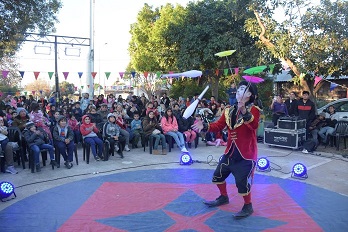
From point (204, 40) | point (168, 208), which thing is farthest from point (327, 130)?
point (204, 40)

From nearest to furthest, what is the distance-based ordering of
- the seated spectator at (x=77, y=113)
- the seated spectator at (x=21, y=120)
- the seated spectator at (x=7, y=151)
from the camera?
the seated spectator at (x=7, y=151) → the seated spectator at (x=21, y=120) → the seated spectator at (x=77, y=113)

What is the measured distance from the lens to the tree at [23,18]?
1260 cm

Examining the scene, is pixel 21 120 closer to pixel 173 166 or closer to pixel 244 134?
pixel 173 166

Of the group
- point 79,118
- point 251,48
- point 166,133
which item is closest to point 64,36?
point 79,118

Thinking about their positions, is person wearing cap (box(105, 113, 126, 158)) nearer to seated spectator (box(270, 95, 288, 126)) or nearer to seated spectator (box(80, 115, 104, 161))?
seated spectator (box(80, 115, 104, 161))

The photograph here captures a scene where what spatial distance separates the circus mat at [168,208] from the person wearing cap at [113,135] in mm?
1745

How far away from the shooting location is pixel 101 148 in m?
7.66

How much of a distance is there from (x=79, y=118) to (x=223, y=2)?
10.1 meters

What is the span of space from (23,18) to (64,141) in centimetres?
869

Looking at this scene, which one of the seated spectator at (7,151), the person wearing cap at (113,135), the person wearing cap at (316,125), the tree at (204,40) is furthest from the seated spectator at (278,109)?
the seated spectator at (7,151)

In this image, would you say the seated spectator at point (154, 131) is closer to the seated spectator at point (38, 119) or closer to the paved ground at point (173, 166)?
the paved ground at point (173, 166)

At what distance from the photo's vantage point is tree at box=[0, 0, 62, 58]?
12.6 m

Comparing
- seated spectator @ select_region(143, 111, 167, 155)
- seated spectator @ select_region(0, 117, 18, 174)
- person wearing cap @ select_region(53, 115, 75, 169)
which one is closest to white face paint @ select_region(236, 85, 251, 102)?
person wearing cap @ select_region(53, 115, 75, 169)

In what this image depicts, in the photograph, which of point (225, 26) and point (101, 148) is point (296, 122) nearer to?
point (101, 148)
